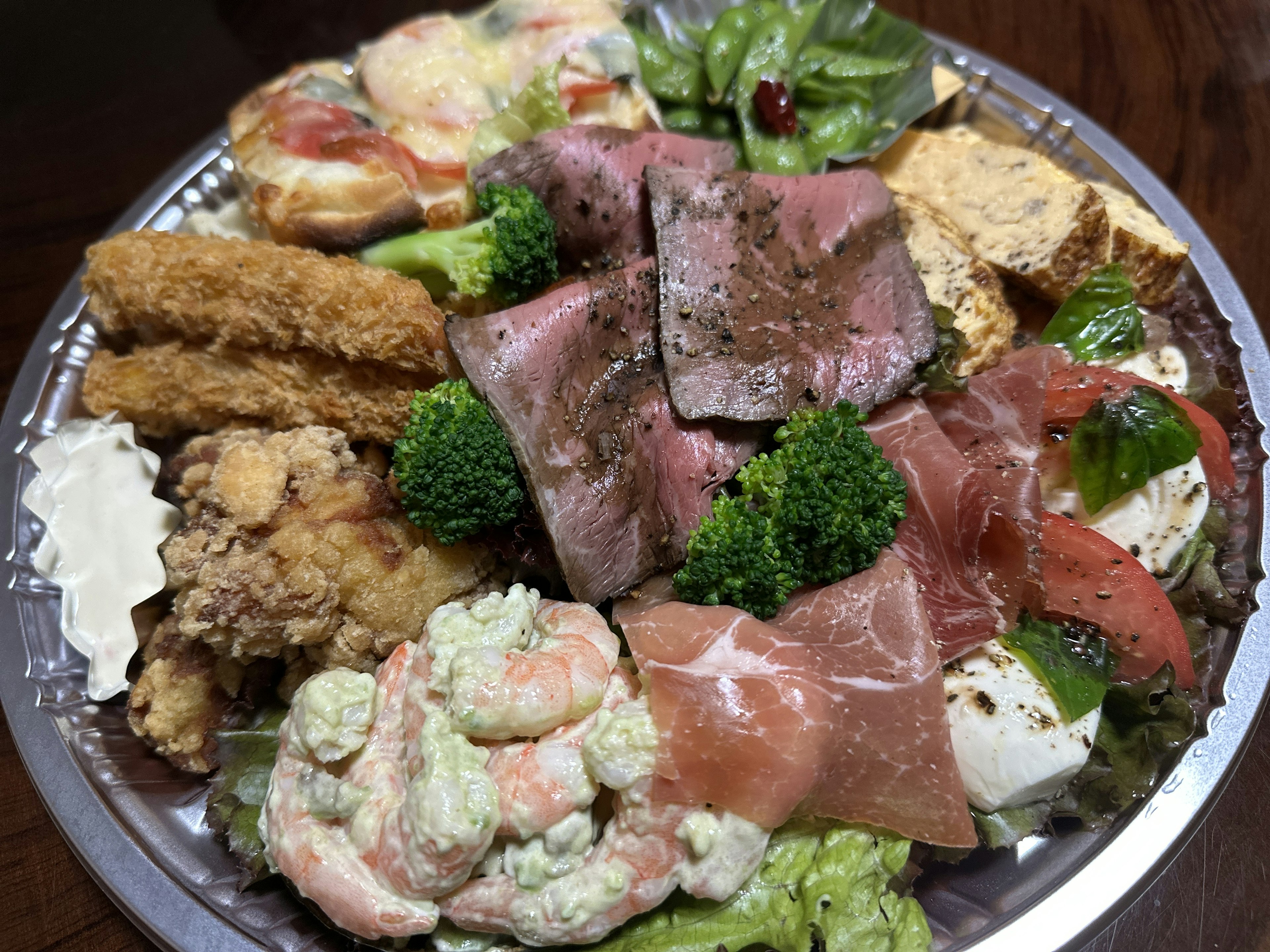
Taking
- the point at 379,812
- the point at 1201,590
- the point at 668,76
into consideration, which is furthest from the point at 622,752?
the point at 668,76

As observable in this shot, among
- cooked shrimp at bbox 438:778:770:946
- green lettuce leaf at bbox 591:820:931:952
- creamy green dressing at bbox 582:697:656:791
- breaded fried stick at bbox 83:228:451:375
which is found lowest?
green lettuce leaf at bbox 591:820:931:952

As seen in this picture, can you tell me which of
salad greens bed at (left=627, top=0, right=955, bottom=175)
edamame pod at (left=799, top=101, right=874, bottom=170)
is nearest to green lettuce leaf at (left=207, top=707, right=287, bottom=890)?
salad greens bed at (left=627, top=0, right=955, bottom=175)

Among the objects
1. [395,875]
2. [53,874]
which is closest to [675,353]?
[395,875]

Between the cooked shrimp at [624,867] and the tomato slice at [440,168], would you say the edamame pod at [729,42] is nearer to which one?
the tomato slice at [440,168]

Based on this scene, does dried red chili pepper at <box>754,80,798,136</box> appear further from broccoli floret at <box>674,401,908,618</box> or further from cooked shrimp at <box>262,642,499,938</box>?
cooked shrimp at <box>262,642,499,938</box>

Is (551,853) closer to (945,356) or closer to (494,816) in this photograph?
(494,816)

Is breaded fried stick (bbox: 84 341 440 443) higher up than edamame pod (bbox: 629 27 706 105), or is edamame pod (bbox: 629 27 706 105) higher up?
edamame pod (bbox: 629 27 706 105)
